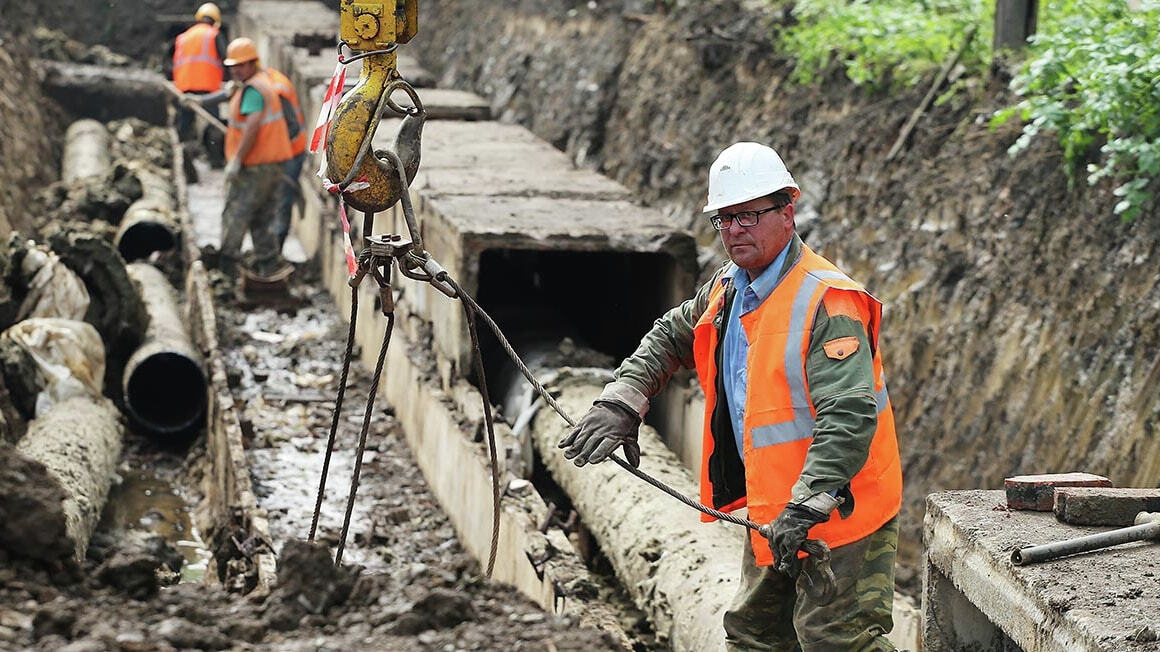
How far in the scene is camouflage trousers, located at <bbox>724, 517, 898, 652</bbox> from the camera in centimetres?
424

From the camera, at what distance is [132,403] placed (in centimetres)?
962

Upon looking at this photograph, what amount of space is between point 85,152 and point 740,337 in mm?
13689

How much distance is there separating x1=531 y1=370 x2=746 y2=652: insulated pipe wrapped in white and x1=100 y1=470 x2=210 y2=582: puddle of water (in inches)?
83.7

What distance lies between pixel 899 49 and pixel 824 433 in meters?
5.44

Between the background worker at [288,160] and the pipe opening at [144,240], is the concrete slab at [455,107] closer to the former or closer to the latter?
the background worker at [288,160]

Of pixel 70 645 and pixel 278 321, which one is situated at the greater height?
pixel 278 321

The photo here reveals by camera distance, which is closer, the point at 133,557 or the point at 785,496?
the point at 133,557

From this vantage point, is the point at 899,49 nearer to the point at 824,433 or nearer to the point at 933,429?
the point at 933,429

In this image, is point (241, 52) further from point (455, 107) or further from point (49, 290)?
point (49, 290)

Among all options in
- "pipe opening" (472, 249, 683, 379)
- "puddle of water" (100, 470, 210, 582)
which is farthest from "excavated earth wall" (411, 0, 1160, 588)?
"puddle of water" (100, 470, 210, 582)

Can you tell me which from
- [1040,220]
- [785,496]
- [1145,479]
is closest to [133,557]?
[785,496]

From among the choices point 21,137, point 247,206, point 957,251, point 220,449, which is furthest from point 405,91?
point 21,137

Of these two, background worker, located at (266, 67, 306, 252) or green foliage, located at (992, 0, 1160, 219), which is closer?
green foliage, located at (992, 0, 1160, 219)

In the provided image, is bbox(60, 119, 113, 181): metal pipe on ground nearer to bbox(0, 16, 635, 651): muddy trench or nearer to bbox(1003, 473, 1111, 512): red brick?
bbox(0, 16, 635, 651): muddy trench
